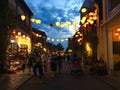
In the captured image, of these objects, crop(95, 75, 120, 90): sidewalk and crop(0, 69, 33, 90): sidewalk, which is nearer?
crop(0, 69, 33, 90): sidewalk

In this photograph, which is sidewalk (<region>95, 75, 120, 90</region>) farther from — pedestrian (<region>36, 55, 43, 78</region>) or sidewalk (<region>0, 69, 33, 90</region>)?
sidewalk (<region>0, 69, 33, 90</region>)

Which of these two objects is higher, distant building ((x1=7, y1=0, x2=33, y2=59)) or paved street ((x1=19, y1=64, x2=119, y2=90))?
distant building ((x1=7, y1=0, x2=33, y2=59))

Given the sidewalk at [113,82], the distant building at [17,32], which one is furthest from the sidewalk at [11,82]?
the sidewalk at [113,82]

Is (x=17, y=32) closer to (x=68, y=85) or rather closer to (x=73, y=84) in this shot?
(x=73, y=84)

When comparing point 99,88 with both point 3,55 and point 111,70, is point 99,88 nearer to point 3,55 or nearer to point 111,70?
point 111,70

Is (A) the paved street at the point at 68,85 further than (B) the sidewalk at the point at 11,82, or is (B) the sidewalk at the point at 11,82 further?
(A) the paved street at the point at 68,85

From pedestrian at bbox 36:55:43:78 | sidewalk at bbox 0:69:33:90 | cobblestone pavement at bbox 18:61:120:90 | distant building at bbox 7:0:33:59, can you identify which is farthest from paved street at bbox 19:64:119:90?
distant building at bbox 7:0:33:59

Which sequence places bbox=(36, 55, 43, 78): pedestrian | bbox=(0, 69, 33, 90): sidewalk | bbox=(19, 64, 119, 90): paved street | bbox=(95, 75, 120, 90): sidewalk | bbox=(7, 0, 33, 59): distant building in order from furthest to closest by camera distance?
1. bbox=(7, 0, 33, 59): distant building
2. bbox=(36, 55, 43, 78): pedestrian
3. bbox=(95, 75, 120, 90): sidewalk
4. bbox=(19, 64, 119, 90): paved street
5. bbox=(0, 69, 33, 90): sidewalk

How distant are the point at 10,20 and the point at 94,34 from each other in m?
12.8

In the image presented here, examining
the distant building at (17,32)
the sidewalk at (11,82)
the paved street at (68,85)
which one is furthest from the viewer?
the distant building at (17,32)

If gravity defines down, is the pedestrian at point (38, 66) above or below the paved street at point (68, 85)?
above

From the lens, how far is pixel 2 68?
31469mm

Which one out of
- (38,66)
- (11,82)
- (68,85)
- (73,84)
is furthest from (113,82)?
(38,66)

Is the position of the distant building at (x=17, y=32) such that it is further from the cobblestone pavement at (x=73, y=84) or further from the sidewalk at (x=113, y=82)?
the sidewalk at (x=113, y=82)
